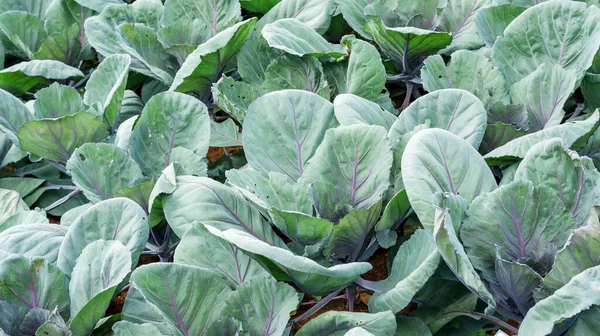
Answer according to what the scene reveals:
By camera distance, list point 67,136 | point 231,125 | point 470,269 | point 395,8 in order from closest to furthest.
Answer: point 470,269, point 67,136, point 231,125, point 395,8

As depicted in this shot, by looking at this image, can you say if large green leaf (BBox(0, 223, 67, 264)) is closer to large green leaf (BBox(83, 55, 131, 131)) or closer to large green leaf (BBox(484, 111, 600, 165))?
large green leaf (BBox(83, 55, 131, 131))

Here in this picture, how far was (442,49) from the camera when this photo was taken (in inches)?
100

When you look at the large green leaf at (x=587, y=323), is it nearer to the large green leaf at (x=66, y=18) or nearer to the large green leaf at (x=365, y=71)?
the large green leaf at (x=365, y=71)

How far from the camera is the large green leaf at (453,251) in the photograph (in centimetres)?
158

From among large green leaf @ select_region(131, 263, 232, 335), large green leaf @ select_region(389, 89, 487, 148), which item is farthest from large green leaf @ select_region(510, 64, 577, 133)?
large green leaf @ select_region(131, 263, 232, 335)

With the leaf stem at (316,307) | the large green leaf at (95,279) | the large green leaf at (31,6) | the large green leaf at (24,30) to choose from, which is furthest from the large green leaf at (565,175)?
the large green leaf at (31,6)

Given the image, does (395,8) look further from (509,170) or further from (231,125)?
(509,170)

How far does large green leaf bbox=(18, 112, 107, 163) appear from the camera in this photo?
7.39 feet

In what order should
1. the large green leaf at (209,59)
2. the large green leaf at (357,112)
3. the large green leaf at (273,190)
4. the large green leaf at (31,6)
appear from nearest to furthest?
the large green leaf at (273,190), the large green leaf at (357,112), the large green leaf at (209,59), the large green leaf at (31,6)

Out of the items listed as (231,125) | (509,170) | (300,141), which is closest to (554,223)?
(509,170)

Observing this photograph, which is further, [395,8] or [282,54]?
[395,8]

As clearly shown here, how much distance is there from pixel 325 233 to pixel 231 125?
2.39 ft

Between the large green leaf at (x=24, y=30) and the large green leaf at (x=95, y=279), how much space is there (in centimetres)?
134

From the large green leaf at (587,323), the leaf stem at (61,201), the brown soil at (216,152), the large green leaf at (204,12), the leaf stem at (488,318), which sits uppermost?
the large green leaf at (204,12)
